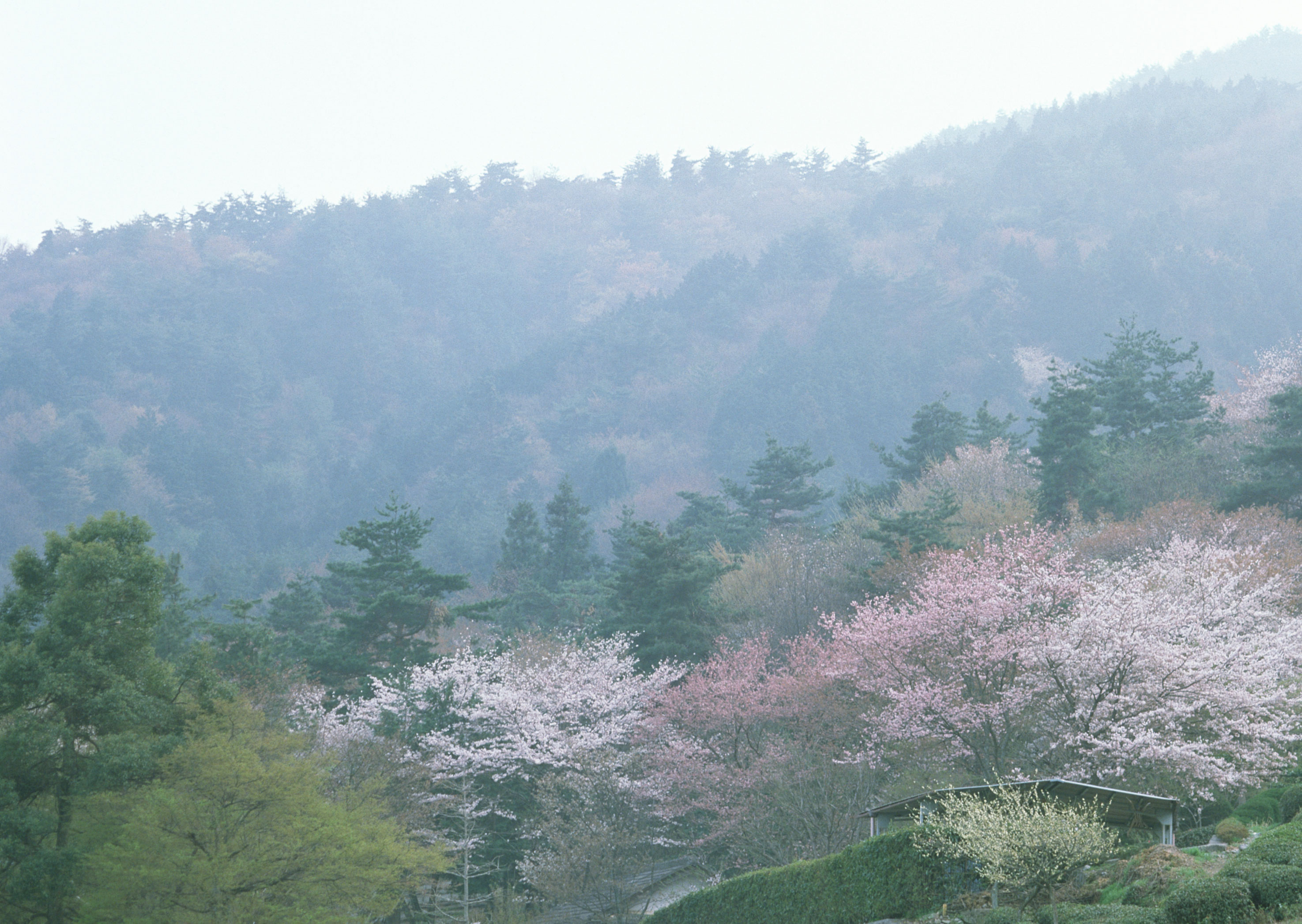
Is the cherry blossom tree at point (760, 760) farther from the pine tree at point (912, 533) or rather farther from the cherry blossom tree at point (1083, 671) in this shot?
the pine tree at point (912, 533)

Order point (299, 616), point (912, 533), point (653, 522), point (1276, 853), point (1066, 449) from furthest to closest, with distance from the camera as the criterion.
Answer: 1. point (653, 522)
2. point (299, 616)
3. point (1066, 449)
4. point (912, 533)
5. point (1276, 853)

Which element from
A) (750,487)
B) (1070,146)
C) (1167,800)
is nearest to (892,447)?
(750,487)

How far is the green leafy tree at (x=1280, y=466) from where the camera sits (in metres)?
30.1

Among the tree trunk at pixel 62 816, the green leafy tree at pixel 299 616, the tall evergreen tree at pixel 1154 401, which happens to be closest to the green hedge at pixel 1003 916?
the tree trunk at pixel 62 816

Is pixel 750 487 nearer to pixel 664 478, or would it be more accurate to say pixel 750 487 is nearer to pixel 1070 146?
pixel 664 478

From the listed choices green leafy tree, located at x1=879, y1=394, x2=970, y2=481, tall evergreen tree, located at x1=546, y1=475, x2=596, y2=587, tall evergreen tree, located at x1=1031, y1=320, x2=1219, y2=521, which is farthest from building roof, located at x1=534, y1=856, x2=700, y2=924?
green leafy tree, located at x1=879, y1=394, x2=970, y2=481

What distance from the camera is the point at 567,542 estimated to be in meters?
50.3

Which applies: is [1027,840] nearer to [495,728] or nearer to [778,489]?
[495,728]

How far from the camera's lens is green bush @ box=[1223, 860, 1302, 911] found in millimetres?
10508

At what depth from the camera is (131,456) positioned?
70.2m

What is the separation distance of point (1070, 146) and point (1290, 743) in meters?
70.8

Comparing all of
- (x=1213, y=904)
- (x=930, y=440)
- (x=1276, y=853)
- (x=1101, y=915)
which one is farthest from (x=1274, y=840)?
(x=930, y=440)

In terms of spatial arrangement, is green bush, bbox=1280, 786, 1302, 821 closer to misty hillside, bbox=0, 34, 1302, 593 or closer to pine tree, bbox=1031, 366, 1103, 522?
pine tree, bbox=1031, 366, 1103, 522

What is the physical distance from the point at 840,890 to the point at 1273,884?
24.1 feet
